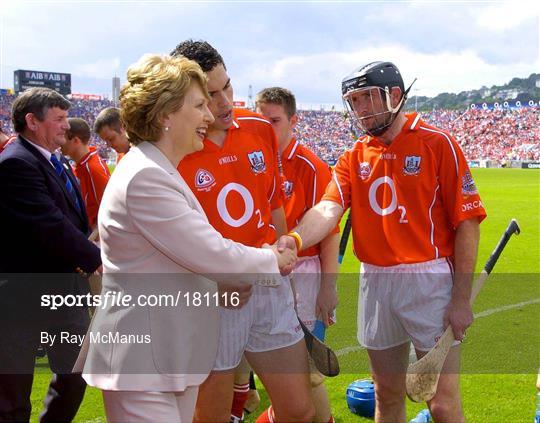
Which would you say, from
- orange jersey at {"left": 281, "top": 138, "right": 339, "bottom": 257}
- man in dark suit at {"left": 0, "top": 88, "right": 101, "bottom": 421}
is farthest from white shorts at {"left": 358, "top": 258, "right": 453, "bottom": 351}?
man in dark suit at {"left": 0, "top": 88, "right": 101, "bottom": 421}

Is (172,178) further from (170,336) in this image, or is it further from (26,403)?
(26,403)

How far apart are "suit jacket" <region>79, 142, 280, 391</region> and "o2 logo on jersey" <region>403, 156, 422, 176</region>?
141 cm

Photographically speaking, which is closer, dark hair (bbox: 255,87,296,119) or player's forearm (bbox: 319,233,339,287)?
player's forearm (bbox: 319,233,339,287)

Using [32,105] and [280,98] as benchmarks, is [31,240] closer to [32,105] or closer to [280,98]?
[32,105]

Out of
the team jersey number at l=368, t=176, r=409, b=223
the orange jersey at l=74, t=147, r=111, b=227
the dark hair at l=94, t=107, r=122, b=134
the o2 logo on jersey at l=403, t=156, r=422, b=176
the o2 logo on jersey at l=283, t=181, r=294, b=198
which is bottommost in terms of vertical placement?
the orange jersey at l=74, t=147, r=111, b=227

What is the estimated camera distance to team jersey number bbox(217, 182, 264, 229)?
3.07 metres

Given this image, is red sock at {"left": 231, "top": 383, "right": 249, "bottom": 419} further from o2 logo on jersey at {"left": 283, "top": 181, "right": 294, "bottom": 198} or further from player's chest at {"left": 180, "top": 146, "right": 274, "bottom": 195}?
player's chest at {"left": 180, "top": 146, "right": 274, "bottom": 195}

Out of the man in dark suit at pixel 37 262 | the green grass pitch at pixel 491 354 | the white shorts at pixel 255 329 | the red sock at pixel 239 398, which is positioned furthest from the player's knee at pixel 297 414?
the green grass pitch at pixel 491 354

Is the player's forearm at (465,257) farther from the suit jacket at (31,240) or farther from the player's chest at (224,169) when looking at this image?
the suit jacket at (31,240)

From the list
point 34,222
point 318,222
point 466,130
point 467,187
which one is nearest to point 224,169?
point 318,222

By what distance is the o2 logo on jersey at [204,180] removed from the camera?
10.0ft

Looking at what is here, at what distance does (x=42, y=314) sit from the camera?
3.54 meters

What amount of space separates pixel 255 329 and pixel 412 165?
122cm

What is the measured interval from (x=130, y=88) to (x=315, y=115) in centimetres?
8832
